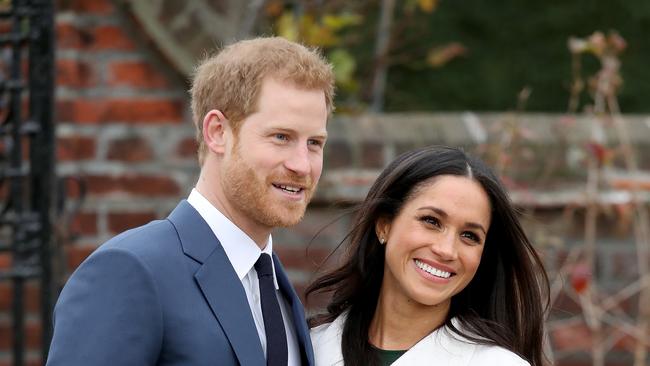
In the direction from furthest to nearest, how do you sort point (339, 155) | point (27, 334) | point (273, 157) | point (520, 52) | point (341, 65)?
point (520, 52)
point (341, 65)
point (339, 155)
point (27, 334)
point (273, 157)

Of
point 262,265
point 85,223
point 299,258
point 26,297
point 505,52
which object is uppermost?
point 505,52

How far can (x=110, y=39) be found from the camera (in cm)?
486

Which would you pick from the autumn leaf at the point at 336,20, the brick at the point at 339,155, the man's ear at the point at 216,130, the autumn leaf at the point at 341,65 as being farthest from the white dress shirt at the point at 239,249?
the autumn leaf at the point at 341,65

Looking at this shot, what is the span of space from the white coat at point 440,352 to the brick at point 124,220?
1.41m

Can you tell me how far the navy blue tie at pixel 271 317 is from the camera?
10.2ft

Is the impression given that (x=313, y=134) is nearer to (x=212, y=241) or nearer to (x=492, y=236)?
(x=212, y=241)

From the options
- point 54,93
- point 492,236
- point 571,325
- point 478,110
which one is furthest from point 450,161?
point 478,110

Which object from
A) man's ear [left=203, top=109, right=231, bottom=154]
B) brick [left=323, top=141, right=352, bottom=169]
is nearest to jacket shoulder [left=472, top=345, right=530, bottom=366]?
man's ear [left=203, top=109, right=231, bottom=154]

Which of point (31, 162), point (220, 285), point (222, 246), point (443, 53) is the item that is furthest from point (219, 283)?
point (443, 53)

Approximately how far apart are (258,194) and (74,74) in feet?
6.35

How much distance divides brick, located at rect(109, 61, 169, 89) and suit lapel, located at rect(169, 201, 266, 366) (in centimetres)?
178

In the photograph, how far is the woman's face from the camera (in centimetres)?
340

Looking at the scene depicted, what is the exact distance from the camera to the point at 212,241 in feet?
10.3

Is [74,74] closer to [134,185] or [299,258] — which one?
[134,185]
